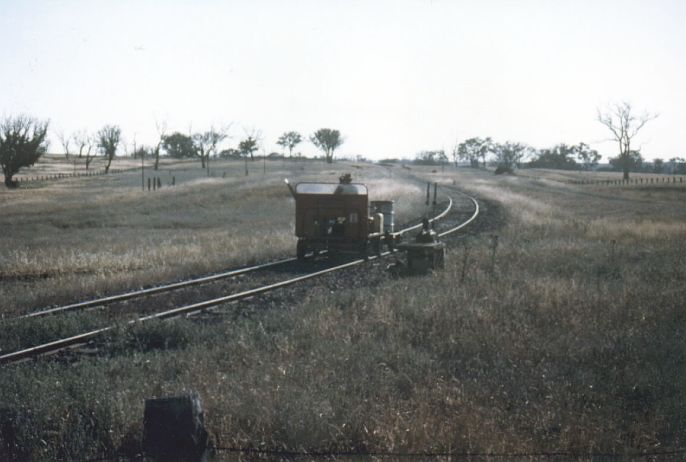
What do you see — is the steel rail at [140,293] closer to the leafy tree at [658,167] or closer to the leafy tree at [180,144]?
the leafy tree at [180,144]

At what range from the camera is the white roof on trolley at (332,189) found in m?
16.1

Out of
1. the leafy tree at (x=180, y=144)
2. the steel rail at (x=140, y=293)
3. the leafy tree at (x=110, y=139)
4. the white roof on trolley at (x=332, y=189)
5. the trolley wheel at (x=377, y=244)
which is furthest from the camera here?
the leafy tree at (x=180, y=144)

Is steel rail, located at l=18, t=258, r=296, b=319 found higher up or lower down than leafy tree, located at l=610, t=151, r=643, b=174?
lower down

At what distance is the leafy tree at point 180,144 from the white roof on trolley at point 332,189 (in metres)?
137

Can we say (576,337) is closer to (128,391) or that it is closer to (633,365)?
(633,365)

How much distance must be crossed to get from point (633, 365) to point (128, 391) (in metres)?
5.30

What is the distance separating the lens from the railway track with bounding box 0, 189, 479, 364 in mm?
8453

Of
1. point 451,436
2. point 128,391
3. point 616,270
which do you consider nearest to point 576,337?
point 451,436

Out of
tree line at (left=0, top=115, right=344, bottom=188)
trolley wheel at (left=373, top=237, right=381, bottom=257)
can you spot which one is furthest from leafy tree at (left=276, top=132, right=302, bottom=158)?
trolley wheel at (left=373, top=237, right=381, bottom=257)

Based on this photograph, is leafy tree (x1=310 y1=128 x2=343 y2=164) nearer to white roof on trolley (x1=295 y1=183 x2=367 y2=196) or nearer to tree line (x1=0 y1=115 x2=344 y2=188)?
tree line (x1=0 y1=115 x2=344 y2=188)

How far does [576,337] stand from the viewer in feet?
25.4

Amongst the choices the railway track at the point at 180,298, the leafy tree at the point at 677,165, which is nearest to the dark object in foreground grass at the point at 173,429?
the railway track at the point at 180,298

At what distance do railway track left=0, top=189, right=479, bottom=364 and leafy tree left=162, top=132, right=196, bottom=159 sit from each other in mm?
138572

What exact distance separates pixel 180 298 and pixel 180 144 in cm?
14876
